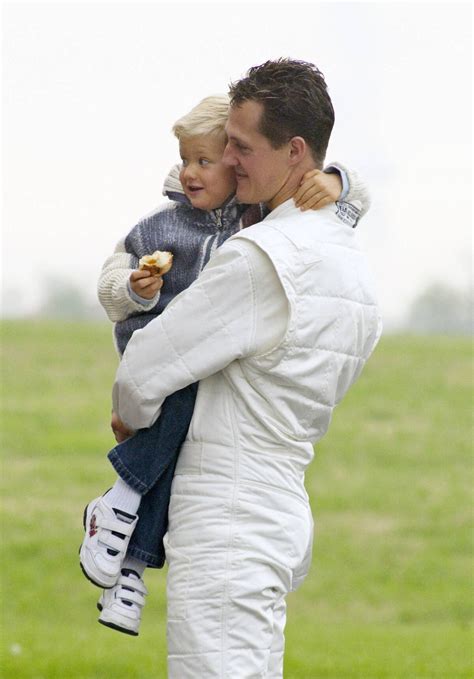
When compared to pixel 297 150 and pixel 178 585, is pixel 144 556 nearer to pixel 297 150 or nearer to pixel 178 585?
pixel 178 585

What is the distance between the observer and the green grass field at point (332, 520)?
7289mm

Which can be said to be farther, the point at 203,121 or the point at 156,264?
the point at 203,121

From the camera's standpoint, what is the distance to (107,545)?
320 centimetres

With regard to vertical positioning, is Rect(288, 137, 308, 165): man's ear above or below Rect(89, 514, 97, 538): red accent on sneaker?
above

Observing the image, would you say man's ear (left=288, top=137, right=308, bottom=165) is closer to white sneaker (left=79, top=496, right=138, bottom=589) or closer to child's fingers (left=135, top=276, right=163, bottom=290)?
child's fingers (left=135, top=276, right=163, bottom=290)

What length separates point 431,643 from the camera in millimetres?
7832

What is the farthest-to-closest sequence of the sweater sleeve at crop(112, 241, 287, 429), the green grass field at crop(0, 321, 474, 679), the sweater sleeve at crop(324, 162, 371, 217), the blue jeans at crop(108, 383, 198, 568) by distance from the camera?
1. the green grass field at crop(0, 321, 474, 679)
2. the sweater sleeve at crop(324, 162, 371, 217)
3. the blue jeans at crop(108, 383, 198, 568)
4. the sweater sleeve at crop(112, 241, 287, 429)

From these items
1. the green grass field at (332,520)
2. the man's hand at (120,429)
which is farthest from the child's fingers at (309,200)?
the green grass field at (332,520)

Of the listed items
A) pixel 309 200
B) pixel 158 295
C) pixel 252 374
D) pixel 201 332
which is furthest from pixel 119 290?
pixel 309 200

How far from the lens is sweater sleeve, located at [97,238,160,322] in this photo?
321 centimetres

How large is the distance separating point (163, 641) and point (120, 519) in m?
4.59

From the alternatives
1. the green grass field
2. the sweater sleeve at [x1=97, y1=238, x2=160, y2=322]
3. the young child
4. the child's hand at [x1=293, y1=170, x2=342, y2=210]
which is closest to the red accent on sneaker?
the young child

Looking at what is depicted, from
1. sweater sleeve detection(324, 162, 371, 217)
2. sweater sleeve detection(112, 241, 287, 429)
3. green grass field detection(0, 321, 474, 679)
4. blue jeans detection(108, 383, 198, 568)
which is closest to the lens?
sweater sleeve detection(112, 241, 287, 429)

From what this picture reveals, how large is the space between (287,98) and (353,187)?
29 cm
